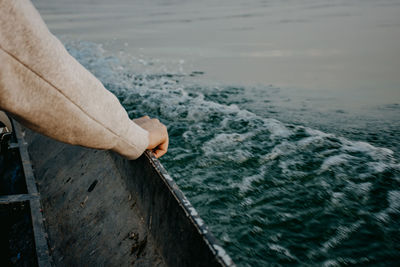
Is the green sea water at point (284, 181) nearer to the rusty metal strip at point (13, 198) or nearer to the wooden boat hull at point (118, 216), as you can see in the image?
the wooden boat hull at point (118, 216)

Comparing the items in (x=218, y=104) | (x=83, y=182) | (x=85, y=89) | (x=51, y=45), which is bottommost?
(x=218, y=104)

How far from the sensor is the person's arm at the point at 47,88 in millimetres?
751

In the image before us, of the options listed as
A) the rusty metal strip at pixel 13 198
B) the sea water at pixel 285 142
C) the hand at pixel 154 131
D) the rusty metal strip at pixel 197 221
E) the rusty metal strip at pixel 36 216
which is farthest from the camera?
the sea water at pixel 285 142

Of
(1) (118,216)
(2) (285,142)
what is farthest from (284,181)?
(1) (118,216)

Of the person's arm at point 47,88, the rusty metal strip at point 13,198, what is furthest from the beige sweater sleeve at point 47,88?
the rusty metal strip at point 13,198

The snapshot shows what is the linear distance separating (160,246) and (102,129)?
2.57 feet

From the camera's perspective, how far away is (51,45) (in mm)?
827

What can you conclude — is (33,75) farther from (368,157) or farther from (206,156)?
(368,157)

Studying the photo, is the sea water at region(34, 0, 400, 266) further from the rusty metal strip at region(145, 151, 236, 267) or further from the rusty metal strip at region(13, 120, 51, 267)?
the rusty metal strip at region(13, 120, 51, 267)

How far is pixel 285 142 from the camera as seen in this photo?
4.20 m

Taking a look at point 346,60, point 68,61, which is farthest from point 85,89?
point 346,60

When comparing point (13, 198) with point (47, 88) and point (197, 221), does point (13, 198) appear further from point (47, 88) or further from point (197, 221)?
point (47, 88)

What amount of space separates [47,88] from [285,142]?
Answer: 3694mm

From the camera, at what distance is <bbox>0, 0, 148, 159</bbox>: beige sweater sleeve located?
751 millimetres
